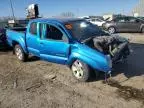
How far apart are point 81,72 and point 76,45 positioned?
0.80m

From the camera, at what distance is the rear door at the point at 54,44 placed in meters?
7.38

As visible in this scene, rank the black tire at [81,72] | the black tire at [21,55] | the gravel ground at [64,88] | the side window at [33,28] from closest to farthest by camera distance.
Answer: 1. the gravel ground at [64,88]
2. the black tire at [81,72]
3. the side window at [33,28]
4. the black tire at [21,55]

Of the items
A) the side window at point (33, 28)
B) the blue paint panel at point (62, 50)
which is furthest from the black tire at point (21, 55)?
the side window at point (33, 28)

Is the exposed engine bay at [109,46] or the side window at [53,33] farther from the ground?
the side window at [53,33]

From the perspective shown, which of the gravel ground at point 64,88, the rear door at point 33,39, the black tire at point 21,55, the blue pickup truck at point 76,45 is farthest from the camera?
the black tire at point 21,55

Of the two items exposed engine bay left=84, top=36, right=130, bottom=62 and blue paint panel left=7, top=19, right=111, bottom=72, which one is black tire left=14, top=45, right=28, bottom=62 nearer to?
blue paint panel left=7, top=19, right=111, bottom=72

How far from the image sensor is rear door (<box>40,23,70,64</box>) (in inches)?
291

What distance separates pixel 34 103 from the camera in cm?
568

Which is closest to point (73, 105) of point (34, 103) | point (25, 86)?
point (34, 103)

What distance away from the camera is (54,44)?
7.62 meters

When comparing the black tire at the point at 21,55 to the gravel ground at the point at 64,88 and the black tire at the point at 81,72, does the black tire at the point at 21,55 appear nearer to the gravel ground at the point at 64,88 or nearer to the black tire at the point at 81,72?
the gravel ground at the point at 64,88

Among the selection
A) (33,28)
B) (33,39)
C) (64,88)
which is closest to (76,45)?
(64,88)

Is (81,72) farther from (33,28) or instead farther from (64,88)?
(33,28)

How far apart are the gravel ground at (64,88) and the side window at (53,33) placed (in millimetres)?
1182
